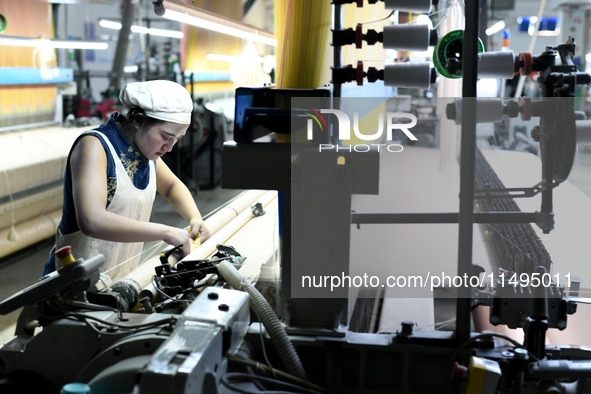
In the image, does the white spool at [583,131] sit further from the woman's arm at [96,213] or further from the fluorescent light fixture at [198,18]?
the woman's arm at [96,213]

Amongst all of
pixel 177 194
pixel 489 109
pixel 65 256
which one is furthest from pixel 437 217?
pixel 177 194

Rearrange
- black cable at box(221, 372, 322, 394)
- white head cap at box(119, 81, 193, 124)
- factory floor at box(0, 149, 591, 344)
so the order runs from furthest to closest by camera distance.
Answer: factory floor at box(0, 149, 591, 344) < white head cap at box(119, 81, 193, 124) < black cable at box(221, 372, 322, 394)

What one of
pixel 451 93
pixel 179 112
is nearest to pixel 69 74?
pixel 451 93

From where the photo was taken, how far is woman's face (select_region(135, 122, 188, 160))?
1780 mm

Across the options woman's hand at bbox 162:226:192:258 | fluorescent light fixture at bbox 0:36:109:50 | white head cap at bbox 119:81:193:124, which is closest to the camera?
woman's hand at bbox 162:226:192:258

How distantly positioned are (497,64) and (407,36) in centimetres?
18

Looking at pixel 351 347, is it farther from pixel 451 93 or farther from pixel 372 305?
pixel 451 93

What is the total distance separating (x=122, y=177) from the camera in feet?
5.89

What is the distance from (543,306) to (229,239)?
1147 mm

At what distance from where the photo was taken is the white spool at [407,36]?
43.9 inches

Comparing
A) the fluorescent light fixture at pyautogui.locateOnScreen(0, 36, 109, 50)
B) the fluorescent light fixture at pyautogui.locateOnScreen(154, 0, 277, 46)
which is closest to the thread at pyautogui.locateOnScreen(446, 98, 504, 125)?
the fluorescent light fixture at pyautogui.locateOnScreen(154, 0, 277, 46)

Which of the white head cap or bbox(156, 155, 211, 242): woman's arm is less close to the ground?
the white head cap

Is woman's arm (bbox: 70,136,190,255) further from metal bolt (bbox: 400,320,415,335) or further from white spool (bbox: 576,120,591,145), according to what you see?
white spool (bbox: 576,120,591,145)

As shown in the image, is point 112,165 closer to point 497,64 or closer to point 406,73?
point 406,73
